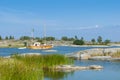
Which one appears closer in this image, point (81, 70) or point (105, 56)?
point (81, 70)

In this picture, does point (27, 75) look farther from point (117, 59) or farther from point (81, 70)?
point (117, 59)

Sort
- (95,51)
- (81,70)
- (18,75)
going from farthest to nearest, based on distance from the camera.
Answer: (95,51) → (81,70) → (18,75)

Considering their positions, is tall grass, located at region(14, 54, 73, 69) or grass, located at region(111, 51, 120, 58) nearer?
tall grass, located at region(14, 54, 73, 69)

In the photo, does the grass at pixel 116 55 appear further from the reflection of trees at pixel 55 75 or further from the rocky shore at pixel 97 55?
the reflection of trees at pixel 55 75

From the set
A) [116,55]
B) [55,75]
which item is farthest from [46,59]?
[116,55]

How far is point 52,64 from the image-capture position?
1323 inches

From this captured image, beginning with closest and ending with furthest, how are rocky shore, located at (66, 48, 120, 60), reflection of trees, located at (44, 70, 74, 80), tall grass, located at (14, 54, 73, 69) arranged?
reflection of trees, located at (44, 70, 74, 80) → tall grass, located at (14, 54, 73, 69) → rocky shore, located at (66, 48, 120, 60)

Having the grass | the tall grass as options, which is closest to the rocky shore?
the grass

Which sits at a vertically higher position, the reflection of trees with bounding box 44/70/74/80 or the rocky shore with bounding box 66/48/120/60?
the rocky shore with bounding box 66/48/120/60

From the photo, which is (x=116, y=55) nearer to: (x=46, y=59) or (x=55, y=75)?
(x=46, y=59)

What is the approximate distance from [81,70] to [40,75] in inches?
558

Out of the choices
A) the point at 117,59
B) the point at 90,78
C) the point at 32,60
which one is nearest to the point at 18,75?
the point at 90,78

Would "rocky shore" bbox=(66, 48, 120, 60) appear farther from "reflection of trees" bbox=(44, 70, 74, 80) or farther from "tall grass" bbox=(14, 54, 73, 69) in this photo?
"reflection of trees" bbox=(44, 70, 74, 80)

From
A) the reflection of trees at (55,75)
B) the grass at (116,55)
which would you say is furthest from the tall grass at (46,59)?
the grass at (116,55)
